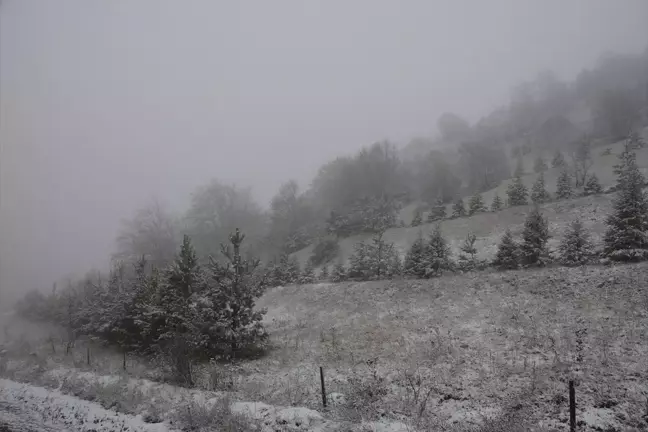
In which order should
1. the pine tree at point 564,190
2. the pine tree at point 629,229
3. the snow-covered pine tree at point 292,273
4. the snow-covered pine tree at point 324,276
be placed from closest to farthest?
the pine tree at point 629,229
the snow-covered pine tree at point 324,276
the snow-covered pine tree at point 292,273
the pine tree at point 564,190

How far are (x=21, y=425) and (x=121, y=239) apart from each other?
43.7m

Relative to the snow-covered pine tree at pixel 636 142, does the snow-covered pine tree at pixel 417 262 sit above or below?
below

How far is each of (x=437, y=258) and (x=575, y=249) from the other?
8811 millimetres

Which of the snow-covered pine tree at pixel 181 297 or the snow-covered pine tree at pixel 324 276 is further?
the snow-covered pine tree at pixel 324 276

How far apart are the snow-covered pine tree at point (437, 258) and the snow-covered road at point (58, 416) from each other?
21.6 metres

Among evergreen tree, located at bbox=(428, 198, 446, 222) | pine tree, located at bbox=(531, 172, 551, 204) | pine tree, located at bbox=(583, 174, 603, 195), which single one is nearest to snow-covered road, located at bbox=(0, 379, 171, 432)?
evergreen tree, located at bbox=(428, 198, 446, 222)

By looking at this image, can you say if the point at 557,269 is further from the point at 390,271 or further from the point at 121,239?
the point at 121,239

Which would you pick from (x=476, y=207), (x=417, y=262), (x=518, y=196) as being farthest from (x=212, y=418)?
(x=518, y=196)


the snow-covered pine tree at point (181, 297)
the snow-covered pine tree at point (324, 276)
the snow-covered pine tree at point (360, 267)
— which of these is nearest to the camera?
the snow-covered pine tree at point (181, 297)

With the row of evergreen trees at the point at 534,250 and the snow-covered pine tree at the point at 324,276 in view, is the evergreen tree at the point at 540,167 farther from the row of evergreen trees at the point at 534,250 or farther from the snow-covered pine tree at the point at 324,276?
the snow-covered pine tree at the point at 324,276

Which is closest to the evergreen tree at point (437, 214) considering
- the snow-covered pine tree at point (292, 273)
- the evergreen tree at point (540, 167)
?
the snow-covered pine tree at point (292, 273)

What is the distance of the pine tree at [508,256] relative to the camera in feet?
76.6

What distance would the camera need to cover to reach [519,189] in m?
41.9

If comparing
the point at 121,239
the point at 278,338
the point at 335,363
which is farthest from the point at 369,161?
the point at 335,363
